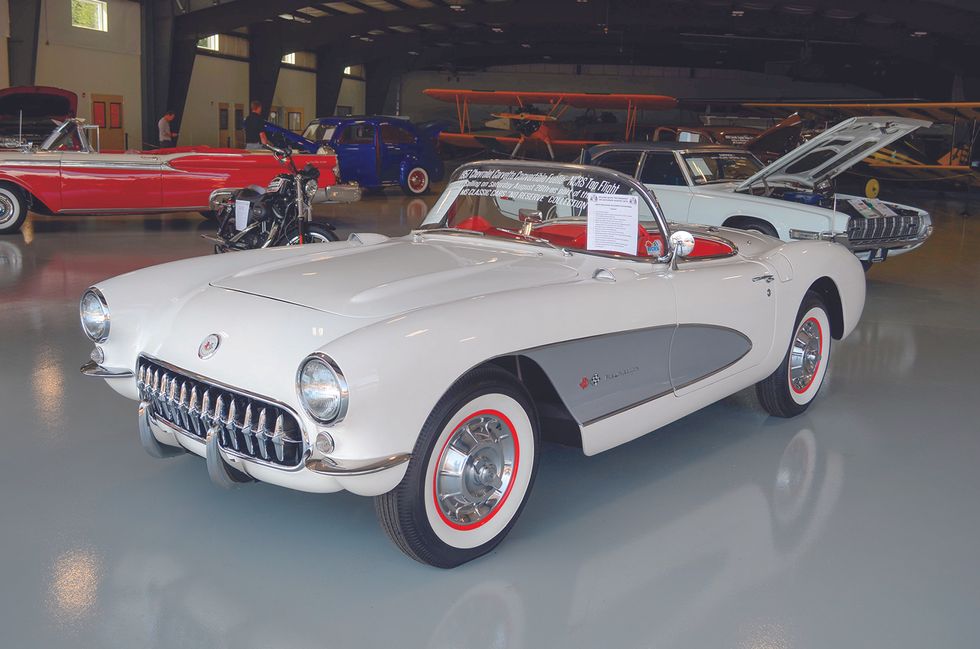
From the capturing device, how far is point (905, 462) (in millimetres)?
3945

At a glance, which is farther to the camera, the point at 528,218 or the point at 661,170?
the point at 661,170

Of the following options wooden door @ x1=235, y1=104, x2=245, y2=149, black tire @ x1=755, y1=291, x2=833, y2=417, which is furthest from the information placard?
wooden door @ x1=235, y1=104, x2=245, y2=149

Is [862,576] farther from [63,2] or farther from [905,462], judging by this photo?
[63,2]

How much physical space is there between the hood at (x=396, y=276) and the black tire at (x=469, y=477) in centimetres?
36

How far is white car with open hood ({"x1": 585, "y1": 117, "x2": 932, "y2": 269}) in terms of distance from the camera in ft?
25.1

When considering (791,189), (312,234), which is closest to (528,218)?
(312,234)

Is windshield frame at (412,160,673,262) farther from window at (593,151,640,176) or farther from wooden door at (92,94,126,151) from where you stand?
wooden door at (92,94,126,151)

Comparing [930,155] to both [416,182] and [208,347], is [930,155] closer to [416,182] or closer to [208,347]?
[416,182]

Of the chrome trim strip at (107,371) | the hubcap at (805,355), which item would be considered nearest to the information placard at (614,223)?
the hubcap at (805,355)

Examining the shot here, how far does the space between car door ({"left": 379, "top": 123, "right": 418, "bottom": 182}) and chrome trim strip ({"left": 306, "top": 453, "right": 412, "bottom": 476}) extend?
46.6 ft

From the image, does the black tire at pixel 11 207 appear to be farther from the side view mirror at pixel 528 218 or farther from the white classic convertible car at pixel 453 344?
the side view mirror at pixel 528 218

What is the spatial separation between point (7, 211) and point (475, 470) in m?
9.44

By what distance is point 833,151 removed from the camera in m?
8.02

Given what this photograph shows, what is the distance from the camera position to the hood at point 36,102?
1173 centimetres
